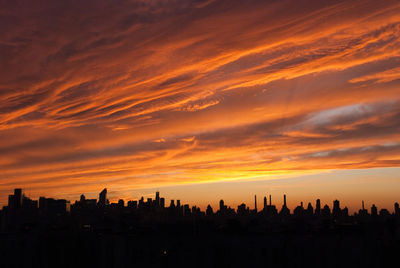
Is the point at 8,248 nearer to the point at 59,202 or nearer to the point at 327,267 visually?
the point at 327,267

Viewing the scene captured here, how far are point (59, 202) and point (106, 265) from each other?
142m

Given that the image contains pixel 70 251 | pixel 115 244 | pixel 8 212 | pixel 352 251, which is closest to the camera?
pixel 352 251

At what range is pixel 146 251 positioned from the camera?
53156 mm

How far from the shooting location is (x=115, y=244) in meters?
54.2

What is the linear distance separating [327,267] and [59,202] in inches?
6214

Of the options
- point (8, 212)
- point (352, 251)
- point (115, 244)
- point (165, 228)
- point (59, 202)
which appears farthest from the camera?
point (59, 202)

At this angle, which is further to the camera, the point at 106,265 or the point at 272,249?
the point at 106,265

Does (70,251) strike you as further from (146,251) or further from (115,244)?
(146,251)

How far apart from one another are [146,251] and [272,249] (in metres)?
16.0

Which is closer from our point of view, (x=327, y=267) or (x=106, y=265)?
(x=327, y=267)

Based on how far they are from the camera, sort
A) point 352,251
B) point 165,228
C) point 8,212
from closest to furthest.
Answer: point 352,251, point 165,228, point 8,212

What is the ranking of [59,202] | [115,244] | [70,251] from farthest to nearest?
[59,202]
[70,251]
[115,244]

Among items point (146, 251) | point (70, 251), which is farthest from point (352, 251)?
point (70, 251)

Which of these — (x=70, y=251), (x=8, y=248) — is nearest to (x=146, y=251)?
(x=70, y=251)
